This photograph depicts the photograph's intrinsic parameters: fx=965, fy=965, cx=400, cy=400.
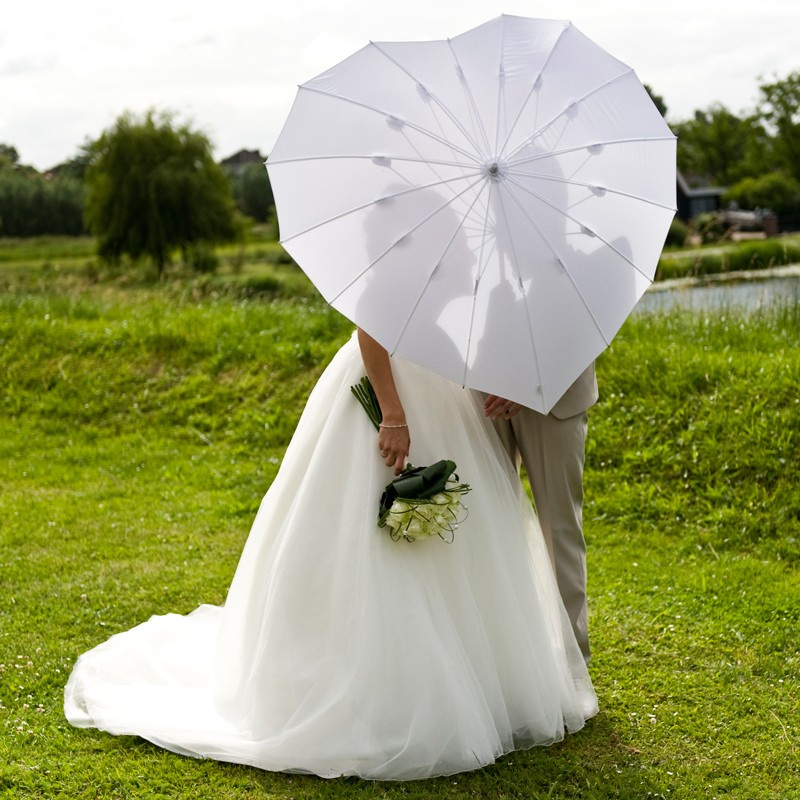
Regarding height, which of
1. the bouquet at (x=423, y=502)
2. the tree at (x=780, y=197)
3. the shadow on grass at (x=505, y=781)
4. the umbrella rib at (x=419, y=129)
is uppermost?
the tree at (x=780, y=197)

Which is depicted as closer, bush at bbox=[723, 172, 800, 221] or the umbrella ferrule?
the umbrella ferrule

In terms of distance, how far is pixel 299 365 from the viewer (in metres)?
8.66

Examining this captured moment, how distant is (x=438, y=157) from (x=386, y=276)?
1.36 ft

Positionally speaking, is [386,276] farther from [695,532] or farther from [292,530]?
[695,532]

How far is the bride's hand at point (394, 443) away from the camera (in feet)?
11.3

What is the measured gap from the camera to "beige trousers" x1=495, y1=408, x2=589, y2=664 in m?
3.71

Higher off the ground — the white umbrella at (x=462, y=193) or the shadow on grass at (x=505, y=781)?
the white umbrella at (x=462, y=193)

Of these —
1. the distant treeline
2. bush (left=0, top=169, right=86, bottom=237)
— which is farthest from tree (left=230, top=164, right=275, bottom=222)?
bush (left=0, top=169, right=86, bottom=237)

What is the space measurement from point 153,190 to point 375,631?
126 ft

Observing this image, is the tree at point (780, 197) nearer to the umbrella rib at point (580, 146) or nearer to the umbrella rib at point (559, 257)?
the umbrella rib at point (580, 146)

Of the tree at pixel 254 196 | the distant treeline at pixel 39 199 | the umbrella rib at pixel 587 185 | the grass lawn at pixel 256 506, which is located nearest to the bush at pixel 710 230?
the grass lawn at pixel 256 506

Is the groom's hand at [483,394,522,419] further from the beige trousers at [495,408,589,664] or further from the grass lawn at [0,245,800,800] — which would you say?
the grass lawn at [0,245,800,800]

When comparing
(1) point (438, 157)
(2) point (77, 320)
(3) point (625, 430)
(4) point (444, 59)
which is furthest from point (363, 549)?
(2) point (77, 320)

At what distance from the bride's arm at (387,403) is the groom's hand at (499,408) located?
0.33m
